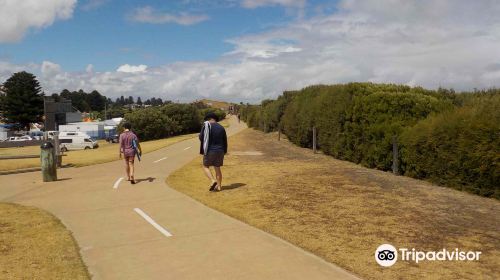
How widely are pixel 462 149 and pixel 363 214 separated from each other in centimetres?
353

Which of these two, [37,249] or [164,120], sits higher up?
[164,120]

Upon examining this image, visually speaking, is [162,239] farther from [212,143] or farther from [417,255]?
[212,143]

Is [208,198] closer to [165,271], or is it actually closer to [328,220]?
[328,220]

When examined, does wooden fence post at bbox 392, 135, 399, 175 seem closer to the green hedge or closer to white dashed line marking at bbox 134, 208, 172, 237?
the green hedge

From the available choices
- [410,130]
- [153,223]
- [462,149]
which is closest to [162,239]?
[153,223]

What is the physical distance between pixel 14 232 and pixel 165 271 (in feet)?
11.4

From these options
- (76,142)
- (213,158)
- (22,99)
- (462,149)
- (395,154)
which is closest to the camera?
(462,149)

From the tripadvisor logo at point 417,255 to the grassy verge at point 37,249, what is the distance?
3.56 m

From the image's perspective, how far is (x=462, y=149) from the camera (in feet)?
31.6

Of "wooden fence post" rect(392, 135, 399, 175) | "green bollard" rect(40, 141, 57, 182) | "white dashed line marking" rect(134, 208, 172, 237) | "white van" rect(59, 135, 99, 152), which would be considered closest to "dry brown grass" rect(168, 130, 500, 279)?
"wooden fence post" rect(392, 135, 399, 175)

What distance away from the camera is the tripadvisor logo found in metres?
5.33

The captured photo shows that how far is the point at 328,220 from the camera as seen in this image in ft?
24.0

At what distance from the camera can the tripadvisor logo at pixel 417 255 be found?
5.33 m

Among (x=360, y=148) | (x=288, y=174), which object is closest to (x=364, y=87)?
(x=360, y=148)
